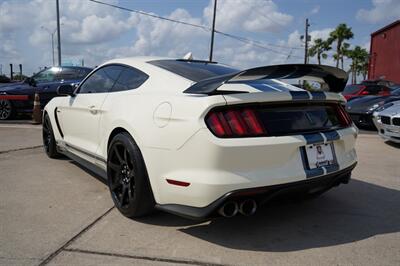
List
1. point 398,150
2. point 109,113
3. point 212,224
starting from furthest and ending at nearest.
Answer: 1. point 398,150
2. point 109,113
3. point 212,224

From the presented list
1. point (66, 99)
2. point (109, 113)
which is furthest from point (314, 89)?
point (66, 99)

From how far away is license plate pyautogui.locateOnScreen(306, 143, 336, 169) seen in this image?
9.34 ft

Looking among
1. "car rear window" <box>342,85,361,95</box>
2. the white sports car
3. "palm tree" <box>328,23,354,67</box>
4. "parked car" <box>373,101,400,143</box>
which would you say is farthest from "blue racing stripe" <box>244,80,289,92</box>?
"palm tree" <box>328,23,354,67</box>

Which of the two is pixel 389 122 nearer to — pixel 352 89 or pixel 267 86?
pixel 267 86

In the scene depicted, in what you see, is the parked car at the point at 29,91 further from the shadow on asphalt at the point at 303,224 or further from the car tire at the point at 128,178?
the shadow on asphalt at the point at 303,224

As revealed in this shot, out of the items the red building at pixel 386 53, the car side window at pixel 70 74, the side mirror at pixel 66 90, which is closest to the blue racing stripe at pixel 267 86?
the side mirror at pixel 66 90

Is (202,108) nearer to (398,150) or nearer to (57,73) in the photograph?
(398,150)

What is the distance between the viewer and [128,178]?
3.29 meters

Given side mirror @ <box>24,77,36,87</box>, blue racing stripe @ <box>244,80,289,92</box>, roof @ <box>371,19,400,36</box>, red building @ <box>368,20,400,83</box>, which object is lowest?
side mirror @ <box>24,77,36,87</box>

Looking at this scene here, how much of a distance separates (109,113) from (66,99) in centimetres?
149

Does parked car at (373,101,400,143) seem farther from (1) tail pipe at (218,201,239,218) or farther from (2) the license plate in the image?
(1) tail pipe at (218,201,239,218)

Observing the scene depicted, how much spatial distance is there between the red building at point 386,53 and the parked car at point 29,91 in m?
31.1

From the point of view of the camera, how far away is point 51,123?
17.5 ft

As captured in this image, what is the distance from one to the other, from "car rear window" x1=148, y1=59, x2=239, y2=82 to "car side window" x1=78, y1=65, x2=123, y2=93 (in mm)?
518
